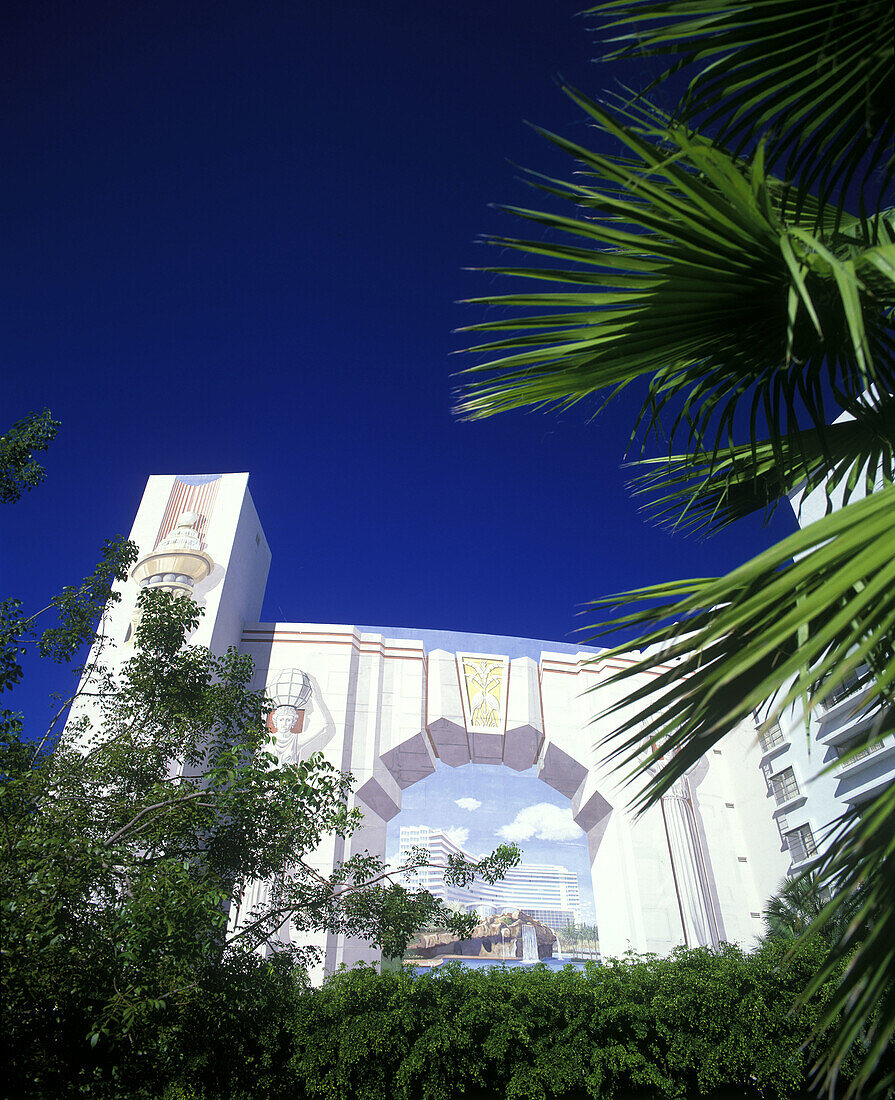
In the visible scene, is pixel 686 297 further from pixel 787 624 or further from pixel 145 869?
pixel 145 869

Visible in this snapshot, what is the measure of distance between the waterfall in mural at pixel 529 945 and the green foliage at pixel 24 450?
2268 centimetres

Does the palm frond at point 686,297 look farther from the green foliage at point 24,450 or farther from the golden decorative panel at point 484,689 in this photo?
the golden decorative panel at point 484,689

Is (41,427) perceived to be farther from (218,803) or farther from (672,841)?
(672,841)

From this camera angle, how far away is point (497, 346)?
6.48ft

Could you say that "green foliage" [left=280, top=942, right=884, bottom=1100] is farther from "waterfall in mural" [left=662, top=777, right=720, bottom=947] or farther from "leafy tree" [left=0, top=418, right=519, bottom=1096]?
"waterfall in mural" [left=662, top=777, right=720, bottom=947]

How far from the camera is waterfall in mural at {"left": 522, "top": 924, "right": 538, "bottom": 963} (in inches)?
926

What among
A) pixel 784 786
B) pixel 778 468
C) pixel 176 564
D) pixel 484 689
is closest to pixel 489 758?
pixel 484 689

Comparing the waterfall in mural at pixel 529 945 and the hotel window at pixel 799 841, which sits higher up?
the hotel window at pixel 799 841

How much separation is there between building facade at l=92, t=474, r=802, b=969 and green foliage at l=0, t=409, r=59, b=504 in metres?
16.0

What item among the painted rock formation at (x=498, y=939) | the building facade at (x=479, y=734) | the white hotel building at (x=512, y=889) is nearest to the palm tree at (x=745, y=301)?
the building facade at (x=479, y=734)

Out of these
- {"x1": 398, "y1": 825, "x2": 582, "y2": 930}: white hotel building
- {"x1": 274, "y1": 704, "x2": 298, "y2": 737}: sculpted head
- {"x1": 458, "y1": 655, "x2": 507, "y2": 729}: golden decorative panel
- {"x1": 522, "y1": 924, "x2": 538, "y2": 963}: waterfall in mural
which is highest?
{"x1": 458, "y1": 655, "x2": 507, "y2": 729}: golden decorative panel

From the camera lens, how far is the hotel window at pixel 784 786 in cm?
2312

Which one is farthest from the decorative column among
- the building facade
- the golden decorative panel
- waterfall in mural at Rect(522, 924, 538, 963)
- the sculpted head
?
waterfall in mural at Rect(522, 924, 538, 963)

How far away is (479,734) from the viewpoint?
79.8ft
